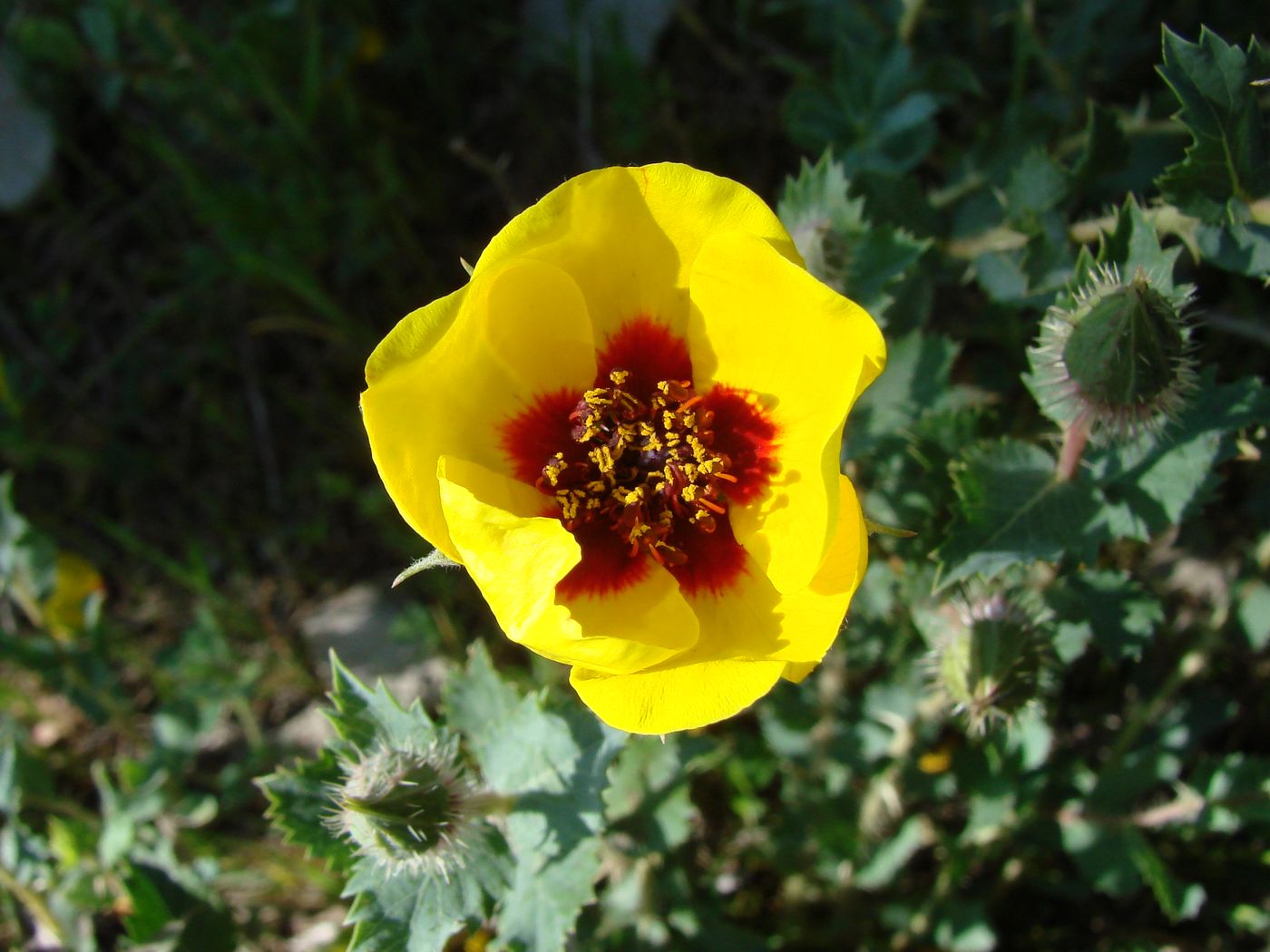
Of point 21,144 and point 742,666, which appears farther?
point 21,144

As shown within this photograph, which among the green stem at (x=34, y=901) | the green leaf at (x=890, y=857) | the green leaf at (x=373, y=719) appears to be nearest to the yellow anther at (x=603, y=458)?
the green leaf at (x=373, y=719)

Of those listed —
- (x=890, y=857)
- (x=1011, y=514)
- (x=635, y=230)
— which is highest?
(x=635, y=230)

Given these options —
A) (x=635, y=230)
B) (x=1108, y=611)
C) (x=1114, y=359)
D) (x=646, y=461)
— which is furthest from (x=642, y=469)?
(x=1108, y=611)

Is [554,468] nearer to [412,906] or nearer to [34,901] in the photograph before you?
[412,906]

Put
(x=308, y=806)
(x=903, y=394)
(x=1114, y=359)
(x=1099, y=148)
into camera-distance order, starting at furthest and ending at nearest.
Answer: (x=1099, y=148) → (x=903, y=394) → (x=308, y=806) → (x=1114, y=359)

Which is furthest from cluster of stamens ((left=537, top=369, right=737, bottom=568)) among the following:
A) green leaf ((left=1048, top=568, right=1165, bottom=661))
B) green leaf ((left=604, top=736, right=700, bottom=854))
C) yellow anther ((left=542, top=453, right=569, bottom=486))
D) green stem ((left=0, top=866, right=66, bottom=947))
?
green stem ((left=0, top=866, right=66, bottom=947))

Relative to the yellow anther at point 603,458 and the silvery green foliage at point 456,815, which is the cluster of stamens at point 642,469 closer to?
the yellow anther at point 603,458
